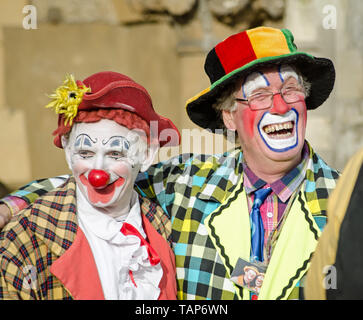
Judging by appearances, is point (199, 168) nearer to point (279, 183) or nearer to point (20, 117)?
point (279, 183)

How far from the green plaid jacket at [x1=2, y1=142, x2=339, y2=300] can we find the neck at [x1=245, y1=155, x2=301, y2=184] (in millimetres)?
87

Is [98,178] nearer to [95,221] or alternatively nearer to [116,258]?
[95,221]

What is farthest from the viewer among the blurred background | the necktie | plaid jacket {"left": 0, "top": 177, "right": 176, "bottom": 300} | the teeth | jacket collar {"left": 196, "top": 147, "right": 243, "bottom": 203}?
the blurred background

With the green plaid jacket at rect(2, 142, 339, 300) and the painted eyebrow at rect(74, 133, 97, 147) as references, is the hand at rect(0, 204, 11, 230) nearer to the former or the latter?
the green plaid jacket at rect(2, 142, 339, 300)

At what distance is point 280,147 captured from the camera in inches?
96.2

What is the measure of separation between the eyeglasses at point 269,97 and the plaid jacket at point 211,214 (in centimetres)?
31

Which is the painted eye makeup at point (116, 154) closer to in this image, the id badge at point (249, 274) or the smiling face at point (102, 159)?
the smiling face at point (102, 159)

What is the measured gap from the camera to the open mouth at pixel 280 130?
244cm

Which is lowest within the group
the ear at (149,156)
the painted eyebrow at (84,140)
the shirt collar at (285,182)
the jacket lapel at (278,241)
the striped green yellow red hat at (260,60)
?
the jacket lapel at (278,241)

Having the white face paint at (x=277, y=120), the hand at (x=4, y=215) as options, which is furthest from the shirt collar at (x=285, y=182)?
the hand at (x=4, y=215)

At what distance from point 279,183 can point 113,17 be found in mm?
2976

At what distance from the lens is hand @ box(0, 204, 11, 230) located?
231cm

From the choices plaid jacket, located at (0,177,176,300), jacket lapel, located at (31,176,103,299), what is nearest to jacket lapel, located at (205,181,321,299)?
plaid jacket, located at (0,177,176,300)

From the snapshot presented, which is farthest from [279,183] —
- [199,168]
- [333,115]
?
[333,115]
